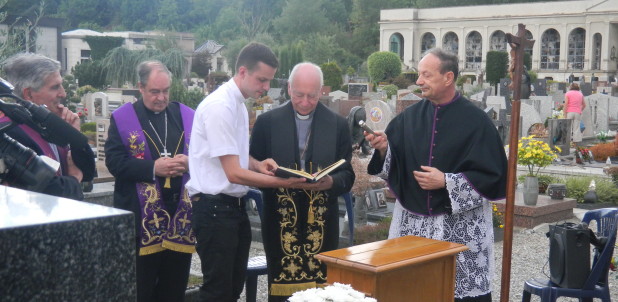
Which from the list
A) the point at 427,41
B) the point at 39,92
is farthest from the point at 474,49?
the point at 39,92

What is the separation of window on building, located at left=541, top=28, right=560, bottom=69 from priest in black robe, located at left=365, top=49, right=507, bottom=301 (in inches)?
2181

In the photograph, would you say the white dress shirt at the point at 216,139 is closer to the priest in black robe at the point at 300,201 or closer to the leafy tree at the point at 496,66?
the priest in black robe at the point at 300,201

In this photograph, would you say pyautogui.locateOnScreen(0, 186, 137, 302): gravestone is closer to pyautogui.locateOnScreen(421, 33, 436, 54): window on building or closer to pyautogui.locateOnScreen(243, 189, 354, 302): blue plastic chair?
pyautogui.locateOnScreen(243, 189, 354, 302): blue plastic chair

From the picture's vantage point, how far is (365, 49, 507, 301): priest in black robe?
4039 mm

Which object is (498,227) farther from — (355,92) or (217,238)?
(355,92)

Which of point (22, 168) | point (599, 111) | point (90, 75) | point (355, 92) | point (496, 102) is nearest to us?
point (22, 168)

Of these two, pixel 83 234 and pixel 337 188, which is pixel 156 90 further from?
pixel 83 234

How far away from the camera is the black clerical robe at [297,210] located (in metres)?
4.33

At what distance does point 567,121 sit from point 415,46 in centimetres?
4750

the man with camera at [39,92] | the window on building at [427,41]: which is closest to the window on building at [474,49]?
the window on building at [427,41]

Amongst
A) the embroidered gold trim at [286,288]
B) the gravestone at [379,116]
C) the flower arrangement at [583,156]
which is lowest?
the flower arrangement at [583,156]

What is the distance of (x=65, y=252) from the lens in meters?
1.79

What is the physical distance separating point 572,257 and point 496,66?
3478 cm

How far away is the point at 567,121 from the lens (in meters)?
16.1
